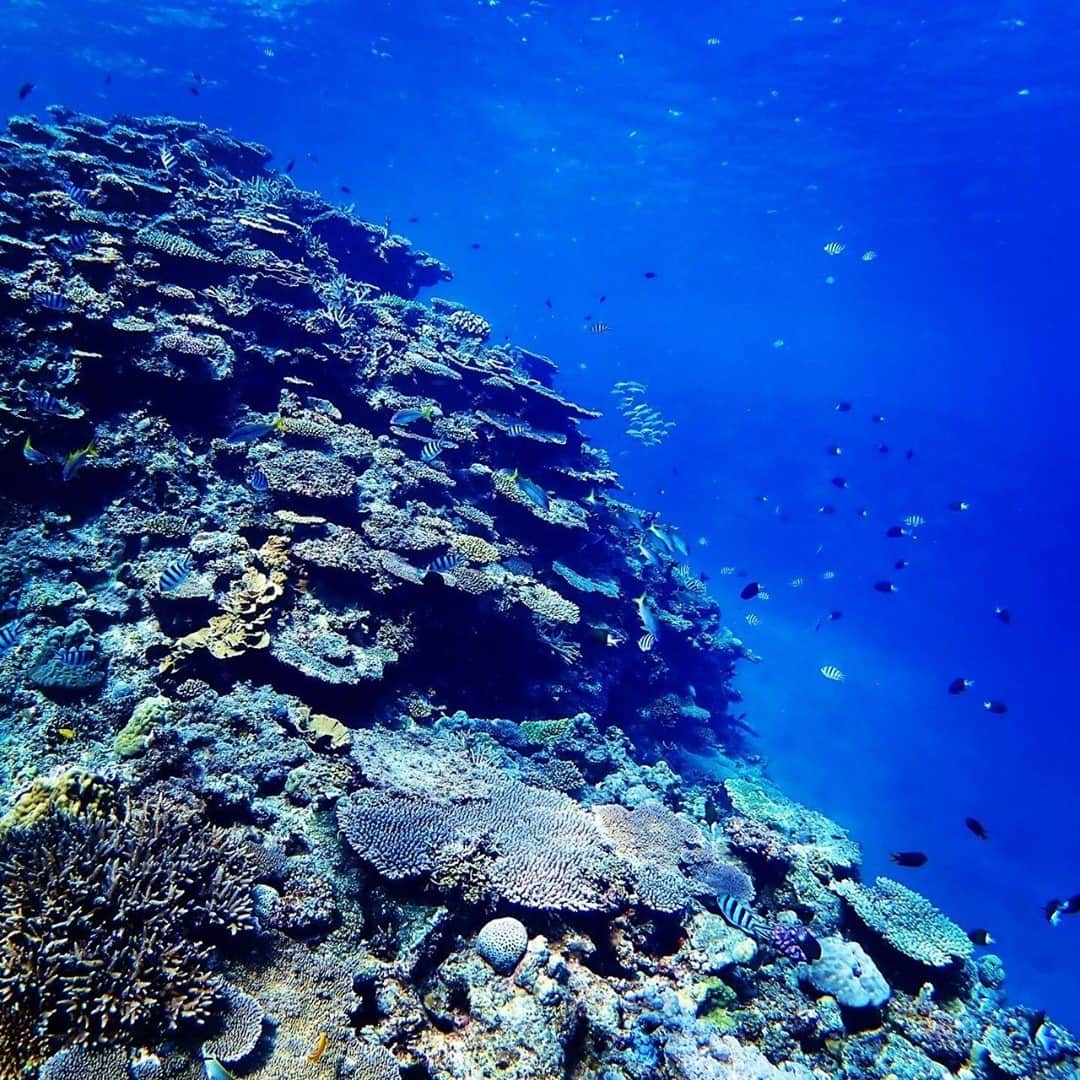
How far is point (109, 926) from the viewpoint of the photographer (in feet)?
11.1

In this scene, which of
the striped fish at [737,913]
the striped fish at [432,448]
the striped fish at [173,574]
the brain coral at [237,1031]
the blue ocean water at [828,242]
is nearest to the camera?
the brain coral at [237,1031]

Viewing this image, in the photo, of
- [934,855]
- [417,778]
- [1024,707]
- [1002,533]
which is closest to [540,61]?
[417,778]

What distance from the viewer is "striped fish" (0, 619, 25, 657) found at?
5.34 metres

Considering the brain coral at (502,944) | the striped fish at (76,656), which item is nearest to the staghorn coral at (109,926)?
the brain coral at (502,944)

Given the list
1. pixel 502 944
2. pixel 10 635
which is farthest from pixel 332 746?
pixel 10 635

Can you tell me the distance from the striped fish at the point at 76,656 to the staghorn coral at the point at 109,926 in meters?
2.11

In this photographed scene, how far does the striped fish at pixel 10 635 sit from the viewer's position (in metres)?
5.34

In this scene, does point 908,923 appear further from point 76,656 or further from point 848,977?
point 76,656

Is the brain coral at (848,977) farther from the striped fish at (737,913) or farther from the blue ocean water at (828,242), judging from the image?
the blue ocean water at (828,242)

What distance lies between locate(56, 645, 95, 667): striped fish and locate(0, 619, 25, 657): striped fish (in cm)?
39

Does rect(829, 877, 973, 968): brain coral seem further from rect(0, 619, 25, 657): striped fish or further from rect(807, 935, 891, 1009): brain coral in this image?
rect(0, 619, 25, 657): striped fish

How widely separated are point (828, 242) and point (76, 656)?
5366 cm

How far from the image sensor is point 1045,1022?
6.22 metres

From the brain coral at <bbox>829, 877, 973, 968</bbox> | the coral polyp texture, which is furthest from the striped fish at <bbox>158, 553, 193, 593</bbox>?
the brain coral at <bbox>829, 877, 973, 968</bbox>
